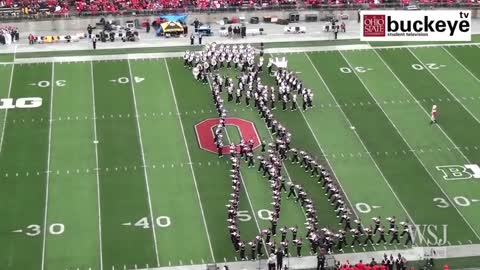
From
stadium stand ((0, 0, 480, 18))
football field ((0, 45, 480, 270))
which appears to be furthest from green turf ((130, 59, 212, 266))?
stadium stand ((0, 0, 480, 18))

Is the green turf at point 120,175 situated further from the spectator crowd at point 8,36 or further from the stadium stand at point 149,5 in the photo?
the stadium stand at point 149,5

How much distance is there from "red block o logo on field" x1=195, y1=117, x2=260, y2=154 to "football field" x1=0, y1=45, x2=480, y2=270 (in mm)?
421

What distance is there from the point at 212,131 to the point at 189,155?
2332mm

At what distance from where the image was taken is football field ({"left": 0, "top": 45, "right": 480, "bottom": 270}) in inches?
1300

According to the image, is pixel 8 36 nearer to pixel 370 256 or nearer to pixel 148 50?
pixel 148 50

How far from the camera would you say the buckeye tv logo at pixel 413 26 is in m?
50.7

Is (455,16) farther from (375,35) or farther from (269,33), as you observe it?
(269,33)

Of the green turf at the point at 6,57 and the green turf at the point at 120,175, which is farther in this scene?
the green turf at the point at 6,57

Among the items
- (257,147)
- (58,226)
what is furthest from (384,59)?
(58,226)

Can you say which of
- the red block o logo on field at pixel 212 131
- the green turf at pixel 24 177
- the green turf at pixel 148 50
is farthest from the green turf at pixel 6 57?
the red block o logo on field at pixel 212 131

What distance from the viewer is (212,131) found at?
4038 cm

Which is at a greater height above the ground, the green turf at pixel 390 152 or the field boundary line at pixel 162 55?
the field boundary line at pixel 162 55

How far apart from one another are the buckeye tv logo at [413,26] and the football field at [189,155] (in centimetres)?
159

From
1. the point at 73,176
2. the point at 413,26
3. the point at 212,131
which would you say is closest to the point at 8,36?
the point at 212,131
